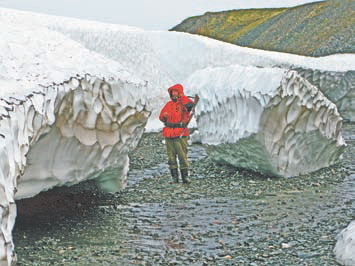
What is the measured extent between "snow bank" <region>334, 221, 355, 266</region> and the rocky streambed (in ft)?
0.32

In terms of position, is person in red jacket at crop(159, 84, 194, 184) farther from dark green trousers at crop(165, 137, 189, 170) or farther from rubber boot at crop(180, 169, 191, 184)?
rubber boot at crop(180, 169, 191, 184)

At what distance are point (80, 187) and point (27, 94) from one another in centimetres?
361

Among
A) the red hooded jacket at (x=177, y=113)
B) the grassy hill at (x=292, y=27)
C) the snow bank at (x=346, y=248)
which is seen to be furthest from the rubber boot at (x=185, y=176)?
the grassy hill at (x=292, y=27)

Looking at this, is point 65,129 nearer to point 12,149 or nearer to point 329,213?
point 12,149

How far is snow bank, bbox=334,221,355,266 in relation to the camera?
584cm

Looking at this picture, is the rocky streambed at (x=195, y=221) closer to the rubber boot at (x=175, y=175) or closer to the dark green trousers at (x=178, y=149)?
the rubber boot at (x=175, y=175)

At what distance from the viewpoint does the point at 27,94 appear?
229 inches

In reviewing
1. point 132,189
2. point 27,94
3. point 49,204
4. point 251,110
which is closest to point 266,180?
point 251,110

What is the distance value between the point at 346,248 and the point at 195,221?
2336 mm

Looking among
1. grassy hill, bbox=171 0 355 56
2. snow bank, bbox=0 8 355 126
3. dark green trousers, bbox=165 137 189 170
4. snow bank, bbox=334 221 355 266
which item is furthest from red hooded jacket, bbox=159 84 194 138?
grassy hill, bbox=171 0 355 56

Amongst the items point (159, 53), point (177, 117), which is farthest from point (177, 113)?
point (159, 53)

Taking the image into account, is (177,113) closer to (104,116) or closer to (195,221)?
(104,116)

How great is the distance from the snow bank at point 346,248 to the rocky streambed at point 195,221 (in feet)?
0.32

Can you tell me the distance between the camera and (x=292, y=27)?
59281mm
